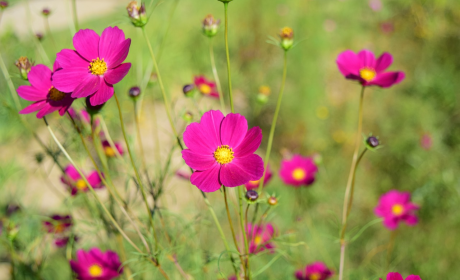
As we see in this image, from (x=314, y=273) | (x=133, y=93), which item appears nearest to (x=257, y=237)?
(x=314, y=273)

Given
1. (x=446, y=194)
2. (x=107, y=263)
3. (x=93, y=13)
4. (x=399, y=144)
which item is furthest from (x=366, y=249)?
(x=93, y=13)

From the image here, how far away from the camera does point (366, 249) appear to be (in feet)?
5.14

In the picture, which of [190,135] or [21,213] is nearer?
[190,135]

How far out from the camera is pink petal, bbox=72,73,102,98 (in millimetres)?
458

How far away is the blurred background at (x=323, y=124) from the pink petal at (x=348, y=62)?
0.50m

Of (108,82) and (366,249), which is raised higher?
(108,82)

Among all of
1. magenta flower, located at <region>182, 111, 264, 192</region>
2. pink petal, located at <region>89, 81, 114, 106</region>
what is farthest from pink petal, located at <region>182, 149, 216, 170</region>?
pink petal, located at <region>89, 81, 114, 106</region>

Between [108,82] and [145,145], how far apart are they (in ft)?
5.75

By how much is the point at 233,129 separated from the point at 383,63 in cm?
45

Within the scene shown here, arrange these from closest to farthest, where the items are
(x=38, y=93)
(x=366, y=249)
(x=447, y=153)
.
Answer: (x=38, y=93), (x=366, y=249), (x=447, y=153)

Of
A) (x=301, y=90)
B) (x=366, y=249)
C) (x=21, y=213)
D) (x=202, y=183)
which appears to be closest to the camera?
(x=202, y=183)

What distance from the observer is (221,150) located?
0.54 m

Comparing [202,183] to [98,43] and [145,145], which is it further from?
[145,145]

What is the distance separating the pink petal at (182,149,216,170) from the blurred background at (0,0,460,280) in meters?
0.66
